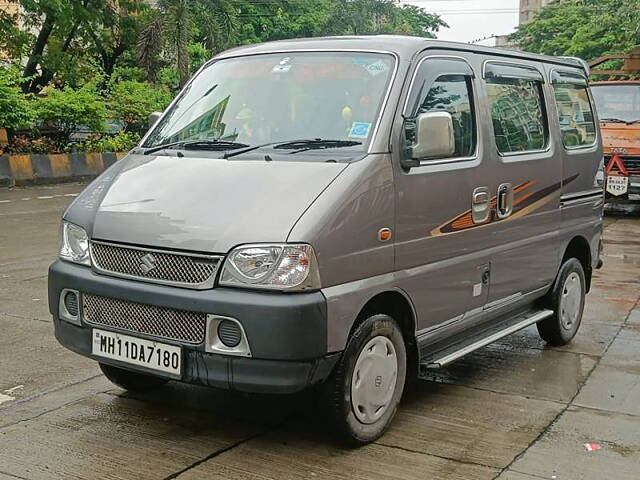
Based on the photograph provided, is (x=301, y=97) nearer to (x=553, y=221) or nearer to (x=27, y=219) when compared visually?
(x=553, y=221)

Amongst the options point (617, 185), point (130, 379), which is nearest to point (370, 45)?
point (130, 379)

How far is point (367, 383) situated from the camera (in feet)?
13.5

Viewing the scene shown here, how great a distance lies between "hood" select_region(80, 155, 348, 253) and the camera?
379 cm

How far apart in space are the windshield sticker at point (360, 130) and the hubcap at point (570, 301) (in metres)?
2.61

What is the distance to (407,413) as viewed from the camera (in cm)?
470

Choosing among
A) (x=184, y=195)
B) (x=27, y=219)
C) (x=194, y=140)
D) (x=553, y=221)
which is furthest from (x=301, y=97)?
(x=27, y=219)

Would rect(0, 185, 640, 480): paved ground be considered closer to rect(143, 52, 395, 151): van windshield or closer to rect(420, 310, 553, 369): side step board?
rect(420, 310, 553, 369): side step board

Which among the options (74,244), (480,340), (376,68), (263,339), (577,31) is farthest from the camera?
(577,31)

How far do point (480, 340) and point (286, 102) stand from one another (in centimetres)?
184

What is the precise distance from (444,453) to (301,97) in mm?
2017

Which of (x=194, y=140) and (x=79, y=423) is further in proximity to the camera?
(x=194, y=140)

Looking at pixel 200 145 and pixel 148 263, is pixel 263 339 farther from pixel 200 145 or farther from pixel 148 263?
pixel 200 145

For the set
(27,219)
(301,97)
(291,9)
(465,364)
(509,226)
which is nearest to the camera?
(301,97)

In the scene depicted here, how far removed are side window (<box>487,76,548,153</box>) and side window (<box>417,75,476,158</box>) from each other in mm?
276
